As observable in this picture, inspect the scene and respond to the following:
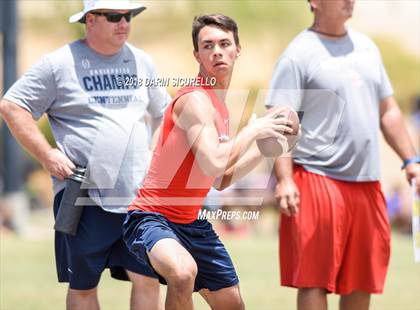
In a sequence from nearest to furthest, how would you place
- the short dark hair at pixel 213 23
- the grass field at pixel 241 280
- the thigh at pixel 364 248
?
1. the short dark hair at pixel 213 23
2. the thigh at pixel 364 248
3. the grass field at pixel 241 280

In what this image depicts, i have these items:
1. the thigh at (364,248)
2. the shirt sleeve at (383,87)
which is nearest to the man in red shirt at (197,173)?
the thigh at (364,248)

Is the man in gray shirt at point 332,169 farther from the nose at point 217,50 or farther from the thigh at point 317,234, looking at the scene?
the nose at point 217,50

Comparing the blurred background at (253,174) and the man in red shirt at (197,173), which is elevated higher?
the man in red shirt at (197,173)

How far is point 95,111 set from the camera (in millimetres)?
6570

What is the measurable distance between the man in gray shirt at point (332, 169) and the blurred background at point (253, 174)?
38 centimetres

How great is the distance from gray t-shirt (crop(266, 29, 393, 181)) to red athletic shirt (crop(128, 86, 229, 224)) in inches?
41.9

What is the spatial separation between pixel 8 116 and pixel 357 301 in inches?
99.1

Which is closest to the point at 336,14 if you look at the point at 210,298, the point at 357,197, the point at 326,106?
the point at 326,106

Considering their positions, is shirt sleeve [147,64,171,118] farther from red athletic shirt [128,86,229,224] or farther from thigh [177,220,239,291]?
thigh [177,220,239,291]

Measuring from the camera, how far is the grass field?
914cm

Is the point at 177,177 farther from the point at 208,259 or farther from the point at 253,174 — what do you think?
the point at 253,174

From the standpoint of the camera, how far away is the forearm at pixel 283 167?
6578 mm

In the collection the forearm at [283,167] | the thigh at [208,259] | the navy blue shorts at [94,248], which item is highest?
the forearm at [283,167]

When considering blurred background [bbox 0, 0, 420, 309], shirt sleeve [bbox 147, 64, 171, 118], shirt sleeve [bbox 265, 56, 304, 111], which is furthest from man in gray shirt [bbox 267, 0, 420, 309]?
shirt sleeve [bbox 147, 64, 171, 118]
